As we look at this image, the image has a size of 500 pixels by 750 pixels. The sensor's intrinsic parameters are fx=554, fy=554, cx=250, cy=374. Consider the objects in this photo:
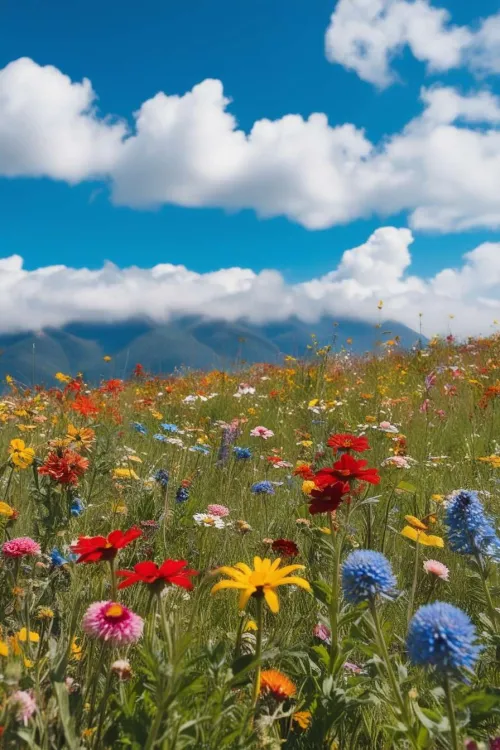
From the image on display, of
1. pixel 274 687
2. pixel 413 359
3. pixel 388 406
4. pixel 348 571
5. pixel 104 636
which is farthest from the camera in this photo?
pixel 413 359

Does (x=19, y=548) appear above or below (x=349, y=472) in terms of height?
below

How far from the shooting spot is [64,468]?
1.95 m

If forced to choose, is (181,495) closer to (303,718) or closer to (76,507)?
(76,507)

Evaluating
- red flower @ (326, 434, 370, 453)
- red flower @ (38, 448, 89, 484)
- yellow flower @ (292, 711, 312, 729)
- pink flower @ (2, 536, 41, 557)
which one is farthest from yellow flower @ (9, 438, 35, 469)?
yellow flower @ (292, 711, 312, 729)

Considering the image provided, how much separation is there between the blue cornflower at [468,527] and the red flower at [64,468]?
123cm

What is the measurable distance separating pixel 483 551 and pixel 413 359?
728cm

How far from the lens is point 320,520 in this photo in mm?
2863

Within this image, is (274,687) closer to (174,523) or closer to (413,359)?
(174,523)

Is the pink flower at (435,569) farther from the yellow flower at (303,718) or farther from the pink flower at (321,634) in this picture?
the yellow flower at (303,718)

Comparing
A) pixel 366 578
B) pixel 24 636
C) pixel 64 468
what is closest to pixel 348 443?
pixel 366 578

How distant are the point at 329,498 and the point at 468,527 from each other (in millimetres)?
410

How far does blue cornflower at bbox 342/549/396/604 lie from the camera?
47.8 inches

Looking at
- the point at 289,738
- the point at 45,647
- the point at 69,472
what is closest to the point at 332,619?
the point at 289,738

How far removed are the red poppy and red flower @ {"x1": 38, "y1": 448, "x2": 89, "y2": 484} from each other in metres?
0.90
